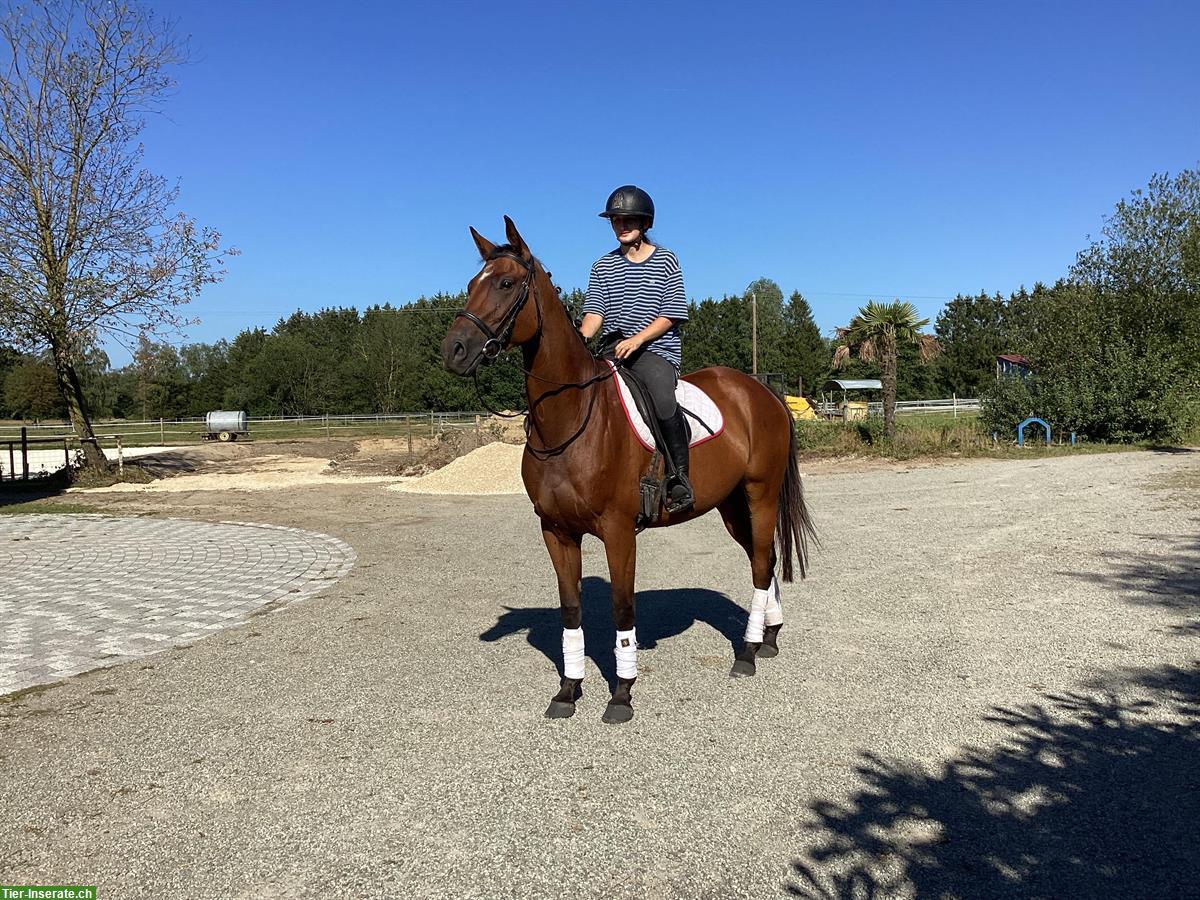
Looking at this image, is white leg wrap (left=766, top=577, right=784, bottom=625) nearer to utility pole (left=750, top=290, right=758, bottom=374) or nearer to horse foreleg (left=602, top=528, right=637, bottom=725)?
horse foreleg (left=602, top=528, right=637, bottom=725)

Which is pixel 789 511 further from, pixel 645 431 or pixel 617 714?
pixel 617 714

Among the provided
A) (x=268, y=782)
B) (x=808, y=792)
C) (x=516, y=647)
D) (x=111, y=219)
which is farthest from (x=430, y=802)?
(x=111, y=219)

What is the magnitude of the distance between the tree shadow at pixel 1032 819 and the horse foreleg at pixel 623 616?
1376 millimetres

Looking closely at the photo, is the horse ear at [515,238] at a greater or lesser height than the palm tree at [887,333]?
lesser

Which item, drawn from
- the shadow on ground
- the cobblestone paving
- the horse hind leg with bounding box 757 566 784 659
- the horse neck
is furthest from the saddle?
the cobblestone paving

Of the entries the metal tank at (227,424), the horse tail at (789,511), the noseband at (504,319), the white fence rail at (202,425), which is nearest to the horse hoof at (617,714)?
the horse tail at (789,511)

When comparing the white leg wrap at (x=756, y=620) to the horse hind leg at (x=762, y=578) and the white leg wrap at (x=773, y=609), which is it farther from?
the white leg wrap at (x=773, y=609)

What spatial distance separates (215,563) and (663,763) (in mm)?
7874

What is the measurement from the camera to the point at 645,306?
465 centimetres

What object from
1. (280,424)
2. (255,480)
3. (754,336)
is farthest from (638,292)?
(280,424)

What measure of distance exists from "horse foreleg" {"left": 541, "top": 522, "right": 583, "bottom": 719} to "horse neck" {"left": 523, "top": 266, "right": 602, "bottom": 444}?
0.66 meters

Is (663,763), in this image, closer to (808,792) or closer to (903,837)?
(808,792)

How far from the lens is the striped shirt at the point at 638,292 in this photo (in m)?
4.66

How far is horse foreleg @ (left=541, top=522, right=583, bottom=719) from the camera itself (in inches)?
180
